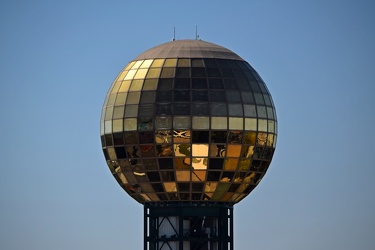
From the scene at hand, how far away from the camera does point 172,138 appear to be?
5025 inches

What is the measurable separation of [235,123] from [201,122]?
9.09ft

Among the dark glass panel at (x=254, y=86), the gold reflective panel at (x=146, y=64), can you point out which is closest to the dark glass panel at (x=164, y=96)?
the gold reflective panel at (x=146, y=64)

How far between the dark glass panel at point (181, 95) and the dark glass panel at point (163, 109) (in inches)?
30.7

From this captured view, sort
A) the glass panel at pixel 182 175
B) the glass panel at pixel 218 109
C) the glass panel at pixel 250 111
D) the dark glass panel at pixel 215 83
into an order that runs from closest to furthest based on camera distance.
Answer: the glass panel at pixel 218 109, the glass panel at pixel 182 175, the dark glass panel at pixel 215 83, the glass panel at pixel 250 111

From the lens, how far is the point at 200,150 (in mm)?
127875

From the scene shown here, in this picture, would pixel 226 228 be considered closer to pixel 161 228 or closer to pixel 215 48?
pixel 161 228

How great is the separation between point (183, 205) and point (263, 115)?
9458mm

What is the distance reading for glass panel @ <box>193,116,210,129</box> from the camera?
127 m

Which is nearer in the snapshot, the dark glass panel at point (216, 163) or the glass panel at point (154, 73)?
the dark glass panel at point (216, 163)

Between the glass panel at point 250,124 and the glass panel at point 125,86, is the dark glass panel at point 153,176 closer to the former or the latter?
the glass panel at point 125,86

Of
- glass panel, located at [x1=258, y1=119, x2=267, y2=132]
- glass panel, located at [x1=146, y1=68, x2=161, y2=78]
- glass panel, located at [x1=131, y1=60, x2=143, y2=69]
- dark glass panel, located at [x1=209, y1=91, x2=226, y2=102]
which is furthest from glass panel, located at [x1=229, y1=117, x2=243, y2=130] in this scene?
glass panel, located at [x1=131, y1=60, x2=143, y2=69]

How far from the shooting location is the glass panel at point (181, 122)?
418 feet

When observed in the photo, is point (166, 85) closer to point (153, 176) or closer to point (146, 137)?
point (146, 137)

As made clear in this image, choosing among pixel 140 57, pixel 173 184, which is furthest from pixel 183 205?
pixel 140 57
